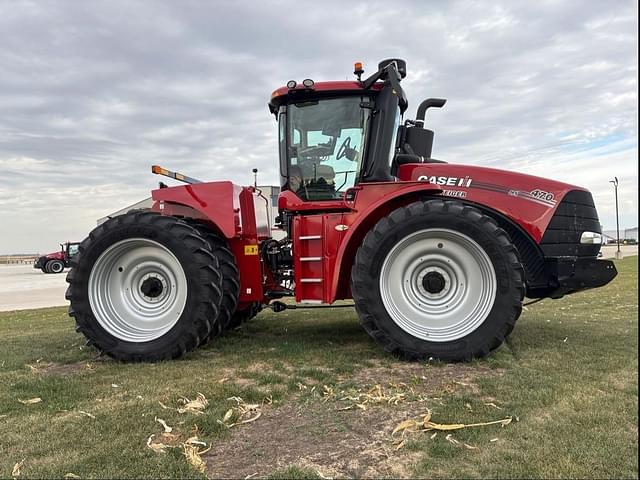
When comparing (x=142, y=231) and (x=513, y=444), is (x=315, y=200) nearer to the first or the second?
(x=142, y=231)

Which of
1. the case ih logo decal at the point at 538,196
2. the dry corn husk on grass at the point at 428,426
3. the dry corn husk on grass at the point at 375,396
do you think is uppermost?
the case ih logo decal at the point at 538,196

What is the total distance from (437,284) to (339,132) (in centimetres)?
202

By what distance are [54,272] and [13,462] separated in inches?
1368

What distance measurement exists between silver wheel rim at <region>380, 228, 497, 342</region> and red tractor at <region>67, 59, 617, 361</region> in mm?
12

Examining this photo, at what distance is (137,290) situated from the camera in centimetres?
531

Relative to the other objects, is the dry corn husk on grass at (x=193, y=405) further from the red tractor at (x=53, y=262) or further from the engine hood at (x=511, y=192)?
the red tractor at (x=53, y=262)

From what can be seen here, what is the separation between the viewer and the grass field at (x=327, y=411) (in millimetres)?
2574

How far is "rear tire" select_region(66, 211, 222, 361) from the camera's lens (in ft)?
16.0

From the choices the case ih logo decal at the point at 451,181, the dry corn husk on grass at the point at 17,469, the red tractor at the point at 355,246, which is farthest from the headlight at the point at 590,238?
the dry corn husk on grass at the point at 17,469

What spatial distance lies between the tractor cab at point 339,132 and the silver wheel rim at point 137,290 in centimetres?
166

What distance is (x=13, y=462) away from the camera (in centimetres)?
271

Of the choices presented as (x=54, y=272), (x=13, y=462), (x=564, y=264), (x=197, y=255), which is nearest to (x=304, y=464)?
(x=13, y=462)

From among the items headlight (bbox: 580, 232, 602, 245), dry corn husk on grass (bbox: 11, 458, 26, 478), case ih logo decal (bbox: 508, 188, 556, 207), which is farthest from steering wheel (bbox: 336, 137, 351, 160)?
dry corn husk on grass (bbox: 11, 458, 26, 478)

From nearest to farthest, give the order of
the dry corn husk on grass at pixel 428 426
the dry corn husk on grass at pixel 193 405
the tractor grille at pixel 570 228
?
the dry corn husk on grass at pixel 428 426
the dry corn husk on grass at pixel 193 405
the tractor grille at pixel 570 228
